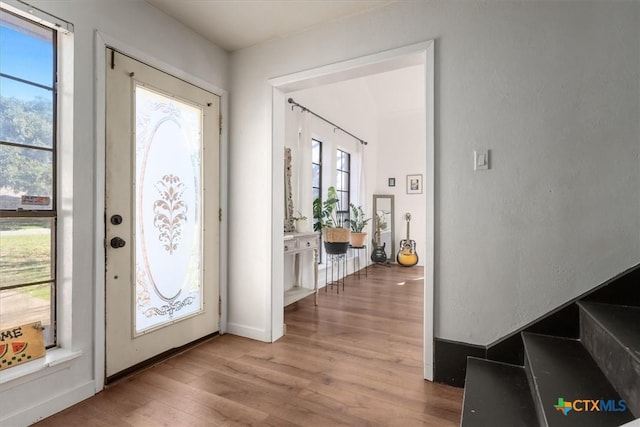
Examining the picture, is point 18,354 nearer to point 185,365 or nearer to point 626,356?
point 185,365

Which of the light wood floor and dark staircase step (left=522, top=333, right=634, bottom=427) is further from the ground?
dark staircase step (left=522, top=333, right=634, bottom=427)

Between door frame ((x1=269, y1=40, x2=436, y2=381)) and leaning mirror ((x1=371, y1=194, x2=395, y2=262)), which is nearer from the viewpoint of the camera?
door frame ((x1=269, y1=40, x2=436, y2=381))

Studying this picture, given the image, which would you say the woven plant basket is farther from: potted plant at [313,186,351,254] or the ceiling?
the ceiling

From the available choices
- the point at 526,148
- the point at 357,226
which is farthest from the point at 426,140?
the point at 357,226

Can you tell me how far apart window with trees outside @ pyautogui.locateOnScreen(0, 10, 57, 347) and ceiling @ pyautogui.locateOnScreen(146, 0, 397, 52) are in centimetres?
90

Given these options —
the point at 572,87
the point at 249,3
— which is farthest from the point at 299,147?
the point at 572,87

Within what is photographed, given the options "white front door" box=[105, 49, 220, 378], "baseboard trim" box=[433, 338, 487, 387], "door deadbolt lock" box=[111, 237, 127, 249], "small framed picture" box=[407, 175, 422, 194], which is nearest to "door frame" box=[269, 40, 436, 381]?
"baseboard trim" box=[433, 338, 487, 387]

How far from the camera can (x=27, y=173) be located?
172 cm

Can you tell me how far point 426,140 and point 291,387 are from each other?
1826 mm

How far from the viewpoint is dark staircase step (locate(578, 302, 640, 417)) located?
1.13 m

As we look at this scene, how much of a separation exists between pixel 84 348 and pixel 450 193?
2467 millimetres

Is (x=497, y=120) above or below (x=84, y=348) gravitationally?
above

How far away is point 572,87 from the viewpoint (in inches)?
68.9

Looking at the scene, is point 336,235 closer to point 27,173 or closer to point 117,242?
point 117,242
